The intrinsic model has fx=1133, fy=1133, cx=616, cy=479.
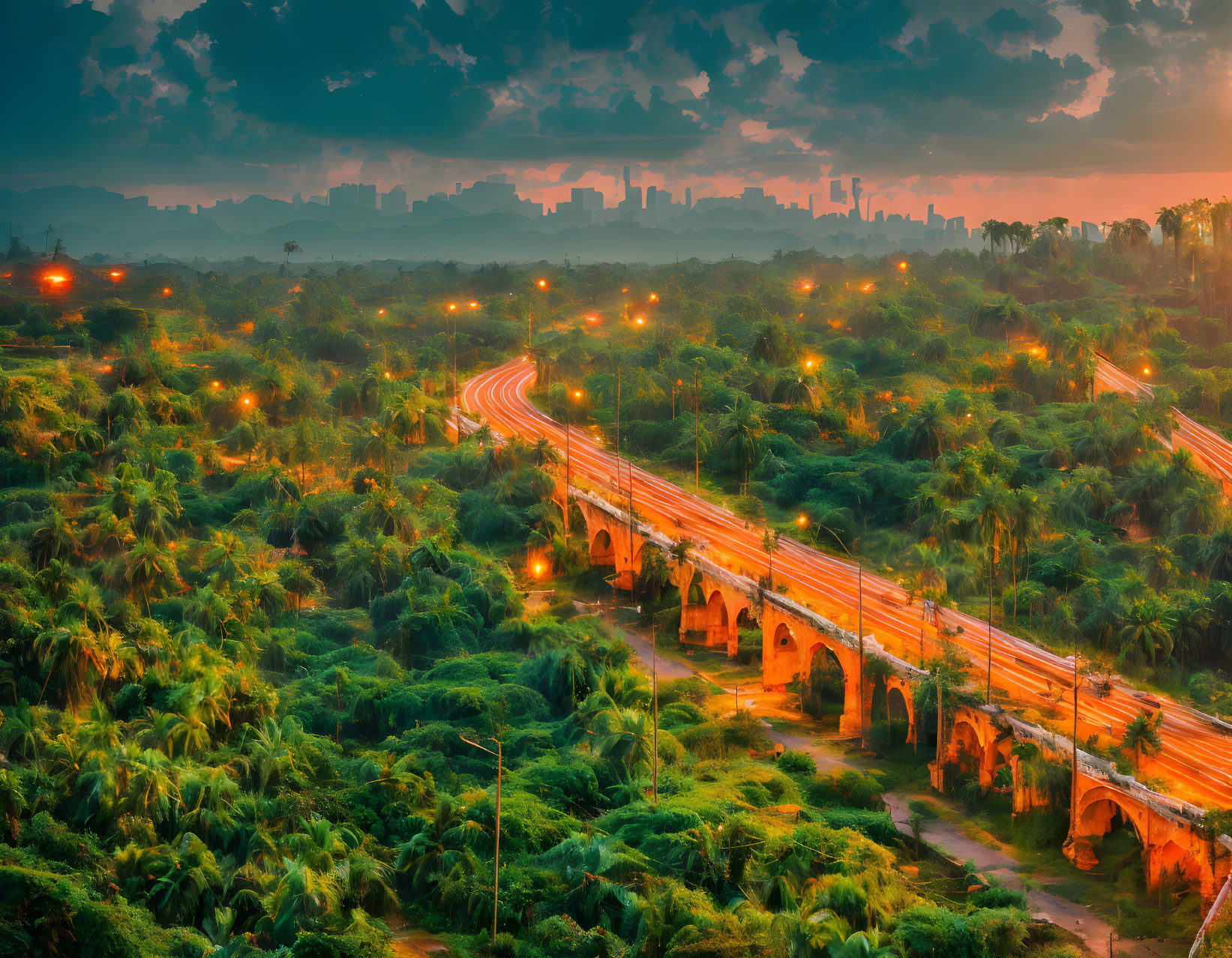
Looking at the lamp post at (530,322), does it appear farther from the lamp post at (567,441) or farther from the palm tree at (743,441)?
the palm tree at (743,441)

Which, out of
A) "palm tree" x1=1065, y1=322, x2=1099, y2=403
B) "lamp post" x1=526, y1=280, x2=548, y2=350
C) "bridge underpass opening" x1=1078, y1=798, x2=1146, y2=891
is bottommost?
"bridge underpass opening" x1=1078, y1=798, x2=1146, y2=891

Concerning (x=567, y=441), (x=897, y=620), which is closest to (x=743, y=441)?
(x=567, y=441)

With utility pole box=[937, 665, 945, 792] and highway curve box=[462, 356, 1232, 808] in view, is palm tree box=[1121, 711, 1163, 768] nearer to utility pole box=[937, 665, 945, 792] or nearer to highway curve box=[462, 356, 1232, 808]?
highway curve box=[462, 356, 1232, 808]

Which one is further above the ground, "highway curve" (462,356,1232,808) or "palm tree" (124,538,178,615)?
"palm tree" (124,538,178,615)

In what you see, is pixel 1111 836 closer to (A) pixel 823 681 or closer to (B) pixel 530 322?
(A) pixel 823 681

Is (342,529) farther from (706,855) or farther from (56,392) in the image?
(706,855)

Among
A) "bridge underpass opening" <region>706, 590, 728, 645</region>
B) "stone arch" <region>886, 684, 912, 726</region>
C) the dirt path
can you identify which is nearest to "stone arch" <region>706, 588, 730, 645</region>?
"bridge underpass opening" <region>706, 590, 728, 645</region>

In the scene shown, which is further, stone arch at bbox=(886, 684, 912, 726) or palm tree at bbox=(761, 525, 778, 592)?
palm tree at bbox=(761, 525, 778, 592)

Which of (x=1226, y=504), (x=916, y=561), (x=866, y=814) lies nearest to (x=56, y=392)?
(x=916, y=561)
